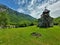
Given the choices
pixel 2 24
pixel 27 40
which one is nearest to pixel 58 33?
pixel 27 40

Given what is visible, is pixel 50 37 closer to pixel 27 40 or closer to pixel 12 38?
pixel 27 40

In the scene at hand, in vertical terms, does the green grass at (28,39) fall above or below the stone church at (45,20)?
below

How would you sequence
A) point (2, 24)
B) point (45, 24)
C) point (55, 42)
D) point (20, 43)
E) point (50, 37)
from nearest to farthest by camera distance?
point (20, 43)
point (55, 42)
point (50, 37)
point (45, 24)
point (2, 24)

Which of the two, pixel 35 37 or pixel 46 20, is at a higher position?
pixel 46 20

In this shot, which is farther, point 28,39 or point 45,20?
point 45,20

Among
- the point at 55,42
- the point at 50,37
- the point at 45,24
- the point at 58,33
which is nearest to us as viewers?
the point at 55,42

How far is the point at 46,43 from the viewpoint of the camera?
243 feet

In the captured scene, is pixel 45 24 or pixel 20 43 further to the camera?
pixel 45 24

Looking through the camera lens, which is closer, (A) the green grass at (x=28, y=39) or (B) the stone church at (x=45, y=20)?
(A) the green grass at (x=28, y=39)

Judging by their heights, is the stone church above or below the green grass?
above

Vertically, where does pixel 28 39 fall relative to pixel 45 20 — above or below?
below

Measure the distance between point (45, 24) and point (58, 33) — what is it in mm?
16413

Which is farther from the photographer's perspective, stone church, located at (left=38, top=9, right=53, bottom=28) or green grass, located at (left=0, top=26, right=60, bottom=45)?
stone church, located at (left=38, top=9, right=53, bottom=28)

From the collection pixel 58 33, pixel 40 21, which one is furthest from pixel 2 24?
pixel 58 33
